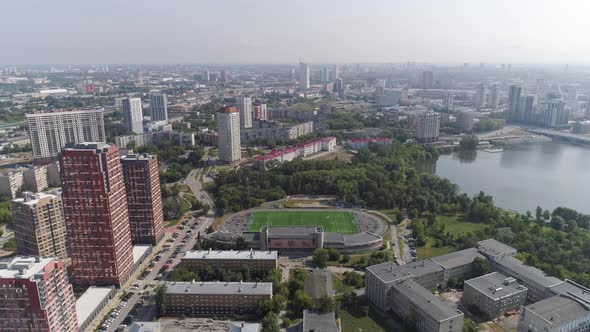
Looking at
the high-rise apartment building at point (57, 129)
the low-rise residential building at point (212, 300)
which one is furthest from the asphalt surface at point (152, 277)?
the high-rise apartment building at point (57, 129)

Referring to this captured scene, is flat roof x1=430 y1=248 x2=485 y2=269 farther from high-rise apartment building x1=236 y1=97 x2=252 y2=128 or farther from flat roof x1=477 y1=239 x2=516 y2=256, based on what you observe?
high-rise apartment building x1=236 y1=97 x2=252 y2=128

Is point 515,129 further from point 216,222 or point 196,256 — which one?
point 196,256

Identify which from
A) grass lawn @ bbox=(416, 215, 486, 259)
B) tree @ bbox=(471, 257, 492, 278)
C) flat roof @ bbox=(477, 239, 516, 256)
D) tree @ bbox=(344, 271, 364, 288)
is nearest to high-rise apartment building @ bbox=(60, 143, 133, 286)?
tree @ bbox=(344, 271, 364, 288)

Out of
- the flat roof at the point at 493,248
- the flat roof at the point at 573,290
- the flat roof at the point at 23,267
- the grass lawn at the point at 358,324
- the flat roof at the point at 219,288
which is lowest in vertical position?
the grass lawn at the point at 358,324

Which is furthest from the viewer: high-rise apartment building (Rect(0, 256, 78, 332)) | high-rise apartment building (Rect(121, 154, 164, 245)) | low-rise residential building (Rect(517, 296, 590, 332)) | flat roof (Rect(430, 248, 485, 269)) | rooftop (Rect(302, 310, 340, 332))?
high-rise apartment building (Rect(121, 154, 164, 245))

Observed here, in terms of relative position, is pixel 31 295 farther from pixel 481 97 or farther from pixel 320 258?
pixel 481 97

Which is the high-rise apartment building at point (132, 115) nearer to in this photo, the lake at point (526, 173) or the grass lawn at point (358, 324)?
the lake at point (526, 173)
